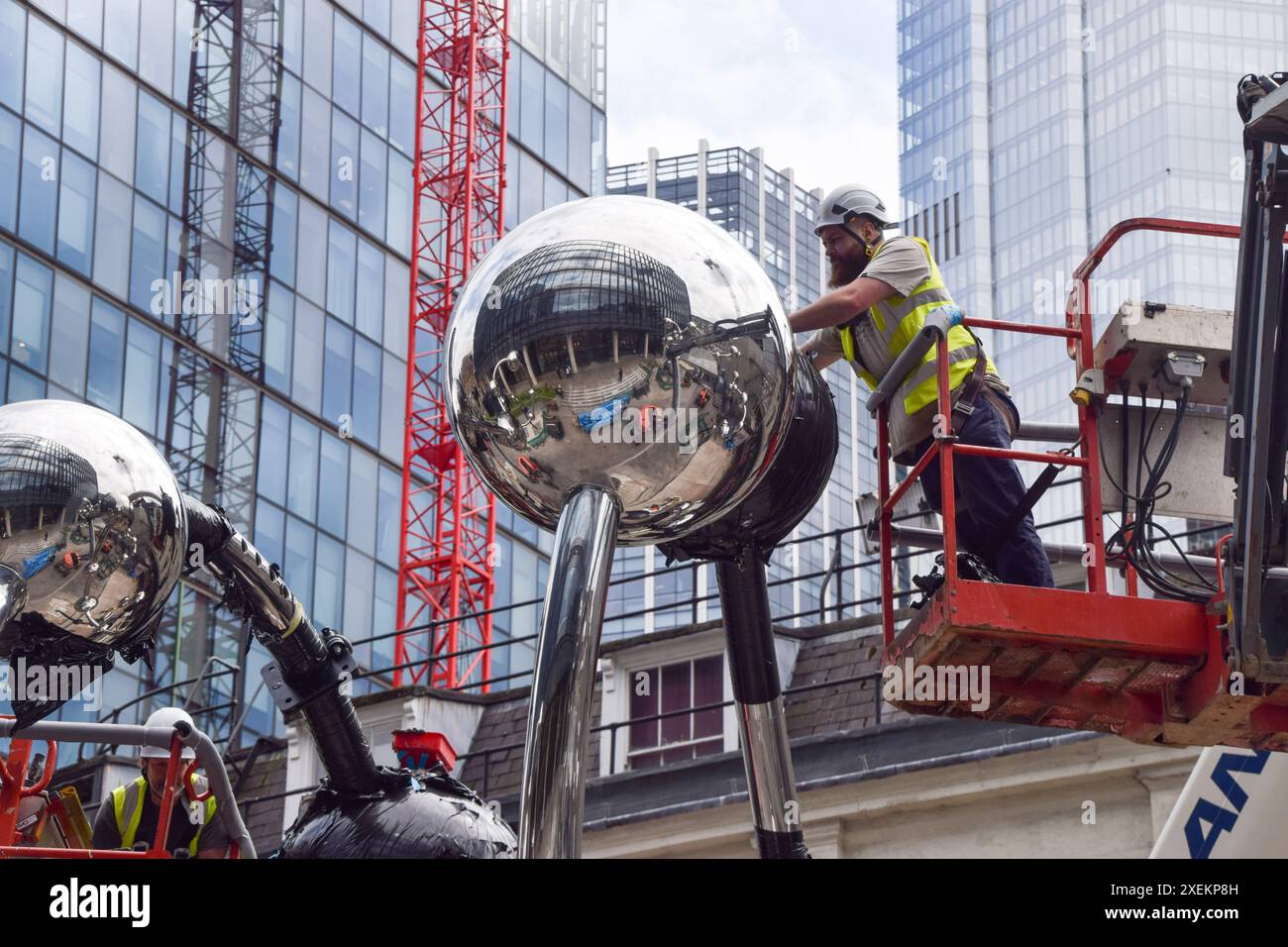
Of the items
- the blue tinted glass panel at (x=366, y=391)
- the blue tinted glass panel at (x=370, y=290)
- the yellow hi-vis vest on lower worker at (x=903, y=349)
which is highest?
the blue tinted glass panel at (x=370, y=290)

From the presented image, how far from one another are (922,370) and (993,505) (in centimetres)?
59

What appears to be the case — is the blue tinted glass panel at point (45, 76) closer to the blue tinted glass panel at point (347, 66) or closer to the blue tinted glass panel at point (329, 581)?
the blue tinted glass panel at point (347, 66)

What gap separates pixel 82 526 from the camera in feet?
14.6

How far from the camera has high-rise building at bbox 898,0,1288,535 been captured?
419 ft

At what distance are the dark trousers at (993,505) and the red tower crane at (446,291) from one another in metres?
40.2

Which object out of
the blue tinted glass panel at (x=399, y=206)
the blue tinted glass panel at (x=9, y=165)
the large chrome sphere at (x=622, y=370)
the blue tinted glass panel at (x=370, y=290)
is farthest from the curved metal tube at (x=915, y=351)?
the blue tinted glass panel at (x=399, y=206)

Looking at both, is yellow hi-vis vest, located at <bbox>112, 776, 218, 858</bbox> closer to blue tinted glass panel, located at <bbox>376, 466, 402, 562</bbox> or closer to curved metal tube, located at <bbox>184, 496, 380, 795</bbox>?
curved metal tube, located at <bbox>184, 496, 380, 795</bbox>

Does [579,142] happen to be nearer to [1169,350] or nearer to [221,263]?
[221,263]

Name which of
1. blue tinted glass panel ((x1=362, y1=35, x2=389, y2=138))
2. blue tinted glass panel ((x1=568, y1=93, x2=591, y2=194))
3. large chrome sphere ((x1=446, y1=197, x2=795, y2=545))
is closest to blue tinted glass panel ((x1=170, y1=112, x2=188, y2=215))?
blue tinted glass panel ((x1=362, y1=35, x2=389, y2=138))

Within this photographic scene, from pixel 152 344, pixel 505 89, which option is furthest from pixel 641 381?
pixel 505 89

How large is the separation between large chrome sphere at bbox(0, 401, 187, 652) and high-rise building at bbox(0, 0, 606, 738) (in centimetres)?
3648

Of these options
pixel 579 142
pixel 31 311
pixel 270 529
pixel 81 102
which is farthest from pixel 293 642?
pixel 579 142

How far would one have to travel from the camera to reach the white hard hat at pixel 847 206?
689cm
